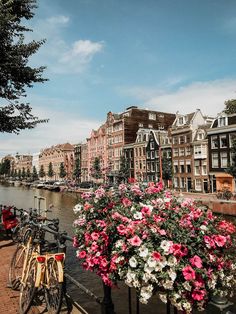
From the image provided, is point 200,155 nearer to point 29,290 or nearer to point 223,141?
point 223,141

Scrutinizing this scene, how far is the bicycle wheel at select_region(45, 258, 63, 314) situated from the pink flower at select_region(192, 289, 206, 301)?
7.61 ft

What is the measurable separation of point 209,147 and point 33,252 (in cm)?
4512

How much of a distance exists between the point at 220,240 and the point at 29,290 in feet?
11.8

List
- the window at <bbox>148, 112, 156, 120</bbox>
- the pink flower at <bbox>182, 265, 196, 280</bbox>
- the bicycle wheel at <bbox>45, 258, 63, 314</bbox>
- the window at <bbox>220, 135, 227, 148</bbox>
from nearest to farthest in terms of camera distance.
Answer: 1. the pink flower at <bbox>182, 265, 196, 280</bbox>
2. the bicycle wheel at <bbox>45, 258, 63, 314</bbox>
3. the window at <bbox>220, 135, 227, 148</bbox>
4. the window at <bbox>148, 112, 156, 120</bbox>

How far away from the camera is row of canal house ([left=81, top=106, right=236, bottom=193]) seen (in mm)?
45906

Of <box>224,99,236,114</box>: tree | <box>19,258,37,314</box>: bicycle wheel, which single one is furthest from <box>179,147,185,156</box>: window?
<box>19,258,37,314</box>: bicycle wheel

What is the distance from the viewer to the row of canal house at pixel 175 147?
45.9 metres

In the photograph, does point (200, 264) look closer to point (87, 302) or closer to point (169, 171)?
point (87, 302)

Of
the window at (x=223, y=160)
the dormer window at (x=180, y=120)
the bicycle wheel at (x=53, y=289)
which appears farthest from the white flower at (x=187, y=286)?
the dormer window at (x=180, y=120)

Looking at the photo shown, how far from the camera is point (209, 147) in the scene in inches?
1887

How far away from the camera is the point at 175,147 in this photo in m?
55.7

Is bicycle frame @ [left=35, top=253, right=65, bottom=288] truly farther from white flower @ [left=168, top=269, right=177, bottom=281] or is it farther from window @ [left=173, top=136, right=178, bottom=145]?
window @ [left=173, top=136, right=178, bottom=145]

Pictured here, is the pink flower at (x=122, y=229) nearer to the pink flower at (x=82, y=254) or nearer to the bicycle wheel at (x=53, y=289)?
the pink flower at (x=82, y=254)

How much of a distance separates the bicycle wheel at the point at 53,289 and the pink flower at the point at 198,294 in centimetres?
232
